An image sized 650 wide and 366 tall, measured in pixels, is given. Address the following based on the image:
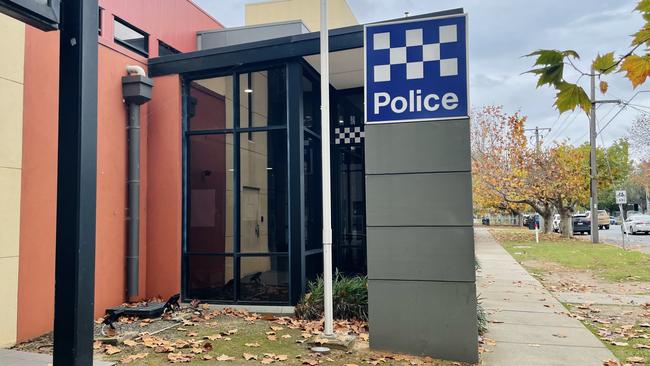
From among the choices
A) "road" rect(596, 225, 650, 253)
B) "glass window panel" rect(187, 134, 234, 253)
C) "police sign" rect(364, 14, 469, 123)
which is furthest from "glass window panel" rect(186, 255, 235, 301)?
"road" rect(596, 225, 650, 253)

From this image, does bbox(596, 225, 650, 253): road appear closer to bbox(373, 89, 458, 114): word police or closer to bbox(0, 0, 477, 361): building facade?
bbox(0, 0, 477, 361): building facade

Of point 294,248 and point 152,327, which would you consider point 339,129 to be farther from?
point 152,327

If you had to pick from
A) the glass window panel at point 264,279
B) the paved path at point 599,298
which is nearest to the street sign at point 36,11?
the glass window panel at point 264,279

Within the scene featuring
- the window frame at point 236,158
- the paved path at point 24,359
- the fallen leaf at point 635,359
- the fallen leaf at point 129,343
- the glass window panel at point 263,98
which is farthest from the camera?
the glass window panel at point 263,98

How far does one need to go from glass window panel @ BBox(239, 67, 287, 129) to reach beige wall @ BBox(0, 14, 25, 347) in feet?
11.0

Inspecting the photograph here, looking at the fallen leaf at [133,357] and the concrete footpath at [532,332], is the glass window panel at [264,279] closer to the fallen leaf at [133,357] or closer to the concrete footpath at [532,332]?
the fallen leaf at [133,357]

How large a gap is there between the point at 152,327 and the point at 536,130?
3016cm

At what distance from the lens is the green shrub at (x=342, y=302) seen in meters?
7.17

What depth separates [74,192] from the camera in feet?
11.2

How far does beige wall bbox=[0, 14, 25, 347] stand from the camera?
603 cm

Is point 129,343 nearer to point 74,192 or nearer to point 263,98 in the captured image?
point 74,192

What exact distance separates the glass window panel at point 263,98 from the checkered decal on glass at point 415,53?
2658 millimetres

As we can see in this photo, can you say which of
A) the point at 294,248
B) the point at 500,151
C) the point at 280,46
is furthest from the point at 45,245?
the point at 500,151

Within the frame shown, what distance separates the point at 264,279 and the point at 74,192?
16.7ft
